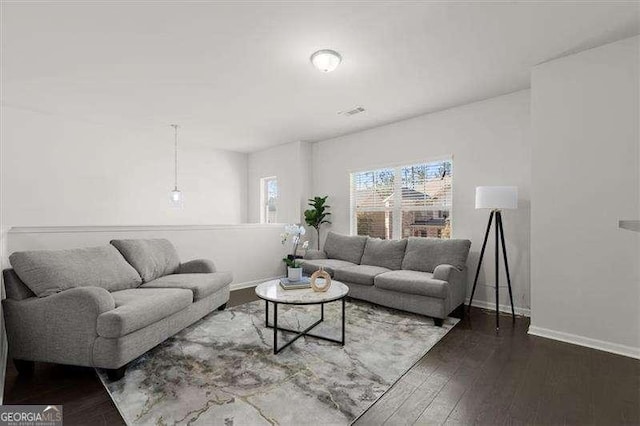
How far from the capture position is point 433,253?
3.98 meters

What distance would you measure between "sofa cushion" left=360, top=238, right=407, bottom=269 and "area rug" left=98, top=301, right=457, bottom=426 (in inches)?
40.7

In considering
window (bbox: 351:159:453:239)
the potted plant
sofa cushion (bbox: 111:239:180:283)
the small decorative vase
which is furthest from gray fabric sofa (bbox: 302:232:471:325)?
sofa cushion (bbox: 111:239:180:283)

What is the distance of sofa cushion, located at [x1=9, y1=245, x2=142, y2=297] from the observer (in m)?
2.39

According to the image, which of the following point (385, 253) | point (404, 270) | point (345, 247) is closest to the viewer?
point (404, 270)

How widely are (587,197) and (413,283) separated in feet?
6.00

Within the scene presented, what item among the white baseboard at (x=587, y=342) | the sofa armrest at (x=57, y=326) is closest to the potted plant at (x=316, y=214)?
the white baseboard at (x=587, y=342)

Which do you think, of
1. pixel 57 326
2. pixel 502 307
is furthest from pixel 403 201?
pixel 57 326

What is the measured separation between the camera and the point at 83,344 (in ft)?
7.21

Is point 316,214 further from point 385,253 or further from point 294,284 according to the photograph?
point 294,284

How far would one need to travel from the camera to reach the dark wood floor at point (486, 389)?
5.96ft

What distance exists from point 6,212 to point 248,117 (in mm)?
3646

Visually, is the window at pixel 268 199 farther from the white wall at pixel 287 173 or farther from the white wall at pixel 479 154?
the white wall at pixel 479 154

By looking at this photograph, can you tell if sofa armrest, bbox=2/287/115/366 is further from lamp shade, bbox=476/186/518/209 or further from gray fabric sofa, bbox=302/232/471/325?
lamp shade, bbox=476/186/518/209

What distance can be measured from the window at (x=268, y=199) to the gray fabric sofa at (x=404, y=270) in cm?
228
